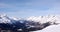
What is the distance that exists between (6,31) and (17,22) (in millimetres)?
317

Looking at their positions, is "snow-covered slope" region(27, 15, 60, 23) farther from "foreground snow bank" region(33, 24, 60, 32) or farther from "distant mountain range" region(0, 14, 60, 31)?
"foreground snow bank" region(33, 24, 60, 32)

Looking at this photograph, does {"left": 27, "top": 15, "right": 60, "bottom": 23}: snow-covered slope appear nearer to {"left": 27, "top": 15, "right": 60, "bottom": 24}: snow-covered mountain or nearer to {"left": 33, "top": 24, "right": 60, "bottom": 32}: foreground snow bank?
{"left": 27, "top": 15, "right": 60, "bottom": 24}: snow-covered mountain

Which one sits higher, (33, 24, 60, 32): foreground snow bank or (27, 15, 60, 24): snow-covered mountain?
(27, 15, 60, 24): snow-covered mountain

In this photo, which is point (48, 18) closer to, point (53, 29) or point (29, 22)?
point (53, 29)

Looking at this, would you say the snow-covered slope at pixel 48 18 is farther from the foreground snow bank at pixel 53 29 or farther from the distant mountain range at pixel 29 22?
the foreground snow bank at pixel 53 29

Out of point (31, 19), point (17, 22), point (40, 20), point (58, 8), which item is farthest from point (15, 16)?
point (58, 8)

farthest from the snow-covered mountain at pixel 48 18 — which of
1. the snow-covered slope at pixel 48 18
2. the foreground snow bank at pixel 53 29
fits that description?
the foreground snow bank at pixel 53 29

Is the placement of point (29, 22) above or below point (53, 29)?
above

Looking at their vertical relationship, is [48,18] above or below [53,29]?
above

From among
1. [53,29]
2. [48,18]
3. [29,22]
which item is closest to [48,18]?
[48,18]

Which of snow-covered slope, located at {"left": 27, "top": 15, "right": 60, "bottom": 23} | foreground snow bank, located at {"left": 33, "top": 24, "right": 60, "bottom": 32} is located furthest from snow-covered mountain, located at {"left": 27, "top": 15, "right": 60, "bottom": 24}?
foreground snow bank, located at {"left": 33, "top": 24, "right": 60, "bottom": 32}

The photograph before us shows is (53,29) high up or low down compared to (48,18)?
down

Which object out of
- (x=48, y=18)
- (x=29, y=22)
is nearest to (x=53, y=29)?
(x=48, y=18)

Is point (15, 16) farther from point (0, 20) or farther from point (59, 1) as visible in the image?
point (59, 1)
